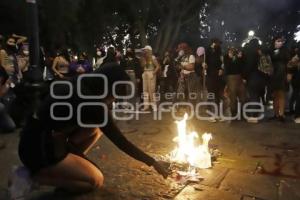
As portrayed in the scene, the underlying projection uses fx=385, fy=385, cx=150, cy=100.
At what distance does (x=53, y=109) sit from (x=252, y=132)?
5122mm

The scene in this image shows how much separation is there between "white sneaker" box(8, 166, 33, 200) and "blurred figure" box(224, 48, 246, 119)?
20.1 ft

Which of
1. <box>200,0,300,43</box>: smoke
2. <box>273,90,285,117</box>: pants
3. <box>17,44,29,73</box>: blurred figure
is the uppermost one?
<box>200,0,300,43</box>: smoke

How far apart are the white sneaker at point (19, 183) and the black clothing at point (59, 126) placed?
0.27 ft

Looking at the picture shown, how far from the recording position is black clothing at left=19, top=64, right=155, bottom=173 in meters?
3.79

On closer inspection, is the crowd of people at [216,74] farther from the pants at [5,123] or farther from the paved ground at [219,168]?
the paved ground at [219,168]

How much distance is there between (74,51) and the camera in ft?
72.0

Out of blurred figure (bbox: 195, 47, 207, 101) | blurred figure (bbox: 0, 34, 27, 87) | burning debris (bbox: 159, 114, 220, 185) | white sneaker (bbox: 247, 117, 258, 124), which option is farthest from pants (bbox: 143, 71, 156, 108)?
burning debris (bbox: 159, 114, 220, 185)

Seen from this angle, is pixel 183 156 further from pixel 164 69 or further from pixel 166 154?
pixel 164 69

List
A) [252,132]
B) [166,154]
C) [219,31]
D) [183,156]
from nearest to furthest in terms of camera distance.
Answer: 1. [183,156]
2. [166,154]
3. [252,132]
4. [219,31]

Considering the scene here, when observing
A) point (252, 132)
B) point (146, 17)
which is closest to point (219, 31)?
point (146, 17)

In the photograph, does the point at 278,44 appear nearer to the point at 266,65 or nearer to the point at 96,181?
the point at 266,65

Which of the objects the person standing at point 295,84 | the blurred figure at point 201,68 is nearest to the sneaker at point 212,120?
the blurred figure at point 201,68

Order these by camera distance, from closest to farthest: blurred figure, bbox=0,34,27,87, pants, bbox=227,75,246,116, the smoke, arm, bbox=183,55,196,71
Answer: blurred figure, bbox=0,34,27,87 < pants, bbox=227,75,246,116 < arm, bbox=183,55,196,71 < the smoke

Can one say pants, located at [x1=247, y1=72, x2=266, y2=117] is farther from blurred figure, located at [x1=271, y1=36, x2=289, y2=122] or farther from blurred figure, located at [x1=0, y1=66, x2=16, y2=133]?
blurred figure, located at [x1=0, y1=66, x2=16, y2=133]
